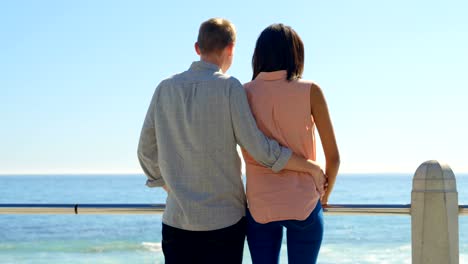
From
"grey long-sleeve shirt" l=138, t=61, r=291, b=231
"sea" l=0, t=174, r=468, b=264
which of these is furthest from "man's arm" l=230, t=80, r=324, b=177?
"sea" l=0, t=174, r=468, b=264

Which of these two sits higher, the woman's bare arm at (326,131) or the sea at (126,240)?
the woman's bare arm at (326,131)

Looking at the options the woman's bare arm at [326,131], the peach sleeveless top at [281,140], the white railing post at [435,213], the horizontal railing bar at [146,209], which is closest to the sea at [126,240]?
the horizontal railing bar at [146,209]

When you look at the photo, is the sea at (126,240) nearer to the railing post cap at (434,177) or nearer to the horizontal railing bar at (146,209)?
the horizontal railing bar at (146,209)

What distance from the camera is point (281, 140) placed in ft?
8.59

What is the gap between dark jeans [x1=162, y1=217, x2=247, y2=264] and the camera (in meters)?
2.57

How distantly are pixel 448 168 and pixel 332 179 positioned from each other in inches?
24.9

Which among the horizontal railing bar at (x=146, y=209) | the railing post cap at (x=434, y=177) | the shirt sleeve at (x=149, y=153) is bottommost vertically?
the horizontal railing bar at (x=146, y=209)

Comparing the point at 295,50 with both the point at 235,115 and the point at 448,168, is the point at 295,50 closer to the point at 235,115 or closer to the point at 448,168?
the point at 235,115

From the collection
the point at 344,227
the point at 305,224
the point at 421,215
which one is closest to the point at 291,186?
the point at 305,224

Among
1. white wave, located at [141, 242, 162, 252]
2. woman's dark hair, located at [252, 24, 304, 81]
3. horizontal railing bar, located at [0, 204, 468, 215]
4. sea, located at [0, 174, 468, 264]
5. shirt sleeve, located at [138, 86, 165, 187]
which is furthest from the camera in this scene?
white wave, located at [141, 242, 162, 252]

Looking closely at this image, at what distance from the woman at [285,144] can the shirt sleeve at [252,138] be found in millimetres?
88

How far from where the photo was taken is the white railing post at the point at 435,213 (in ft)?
9.75

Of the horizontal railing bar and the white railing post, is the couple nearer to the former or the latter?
the horizontal railing bar

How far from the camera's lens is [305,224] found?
254cm
